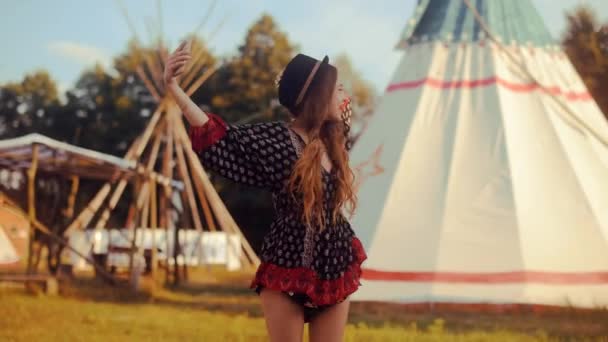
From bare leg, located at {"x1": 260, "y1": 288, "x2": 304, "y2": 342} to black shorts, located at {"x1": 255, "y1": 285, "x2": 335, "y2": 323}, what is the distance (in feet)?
0.04

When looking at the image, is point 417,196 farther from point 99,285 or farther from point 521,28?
point 99,285

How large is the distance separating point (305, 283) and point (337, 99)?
0.56 m

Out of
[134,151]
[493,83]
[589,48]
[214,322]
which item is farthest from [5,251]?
[589,48]

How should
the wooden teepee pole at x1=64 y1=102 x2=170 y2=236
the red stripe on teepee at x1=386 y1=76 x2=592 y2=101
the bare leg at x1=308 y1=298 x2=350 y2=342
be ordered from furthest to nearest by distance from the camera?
the wooden teepee pole at x1=64 y1=102 x2=170 y2=236, the red stripe on teepee at x1=386 y1=76 x2=592 y2=101, the bare leg at x1=308 y1=298 x2=350 y2=342

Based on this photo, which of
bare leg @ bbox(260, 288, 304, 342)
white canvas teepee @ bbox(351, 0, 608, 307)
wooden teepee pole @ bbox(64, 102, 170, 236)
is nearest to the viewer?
bare leg @ bbox(260, 288, 304, 342)

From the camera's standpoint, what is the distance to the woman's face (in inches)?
89.0

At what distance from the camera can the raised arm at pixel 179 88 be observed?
2125 millimetres

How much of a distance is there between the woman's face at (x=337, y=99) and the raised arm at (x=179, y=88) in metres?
0.37

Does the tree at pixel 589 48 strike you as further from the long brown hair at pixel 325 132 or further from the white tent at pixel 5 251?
the long brown hair at pixel 325 132

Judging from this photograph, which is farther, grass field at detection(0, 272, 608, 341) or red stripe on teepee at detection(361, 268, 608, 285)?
red stripe on teepee at detection(361, 268, 608, 285)

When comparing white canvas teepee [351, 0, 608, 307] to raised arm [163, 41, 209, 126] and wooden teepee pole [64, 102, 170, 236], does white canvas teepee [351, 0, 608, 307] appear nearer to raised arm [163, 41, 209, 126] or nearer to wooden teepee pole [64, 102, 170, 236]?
wooden teepee pole [64, 102, 170, 236]

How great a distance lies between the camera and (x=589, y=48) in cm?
1584

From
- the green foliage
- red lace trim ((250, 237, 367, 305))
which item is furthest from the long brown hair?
the green foliage

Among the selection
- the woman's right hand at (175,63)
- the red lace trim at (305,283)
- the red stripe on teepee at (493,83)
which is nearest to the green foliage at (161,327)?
the red stripe on teepee at (493,83)
